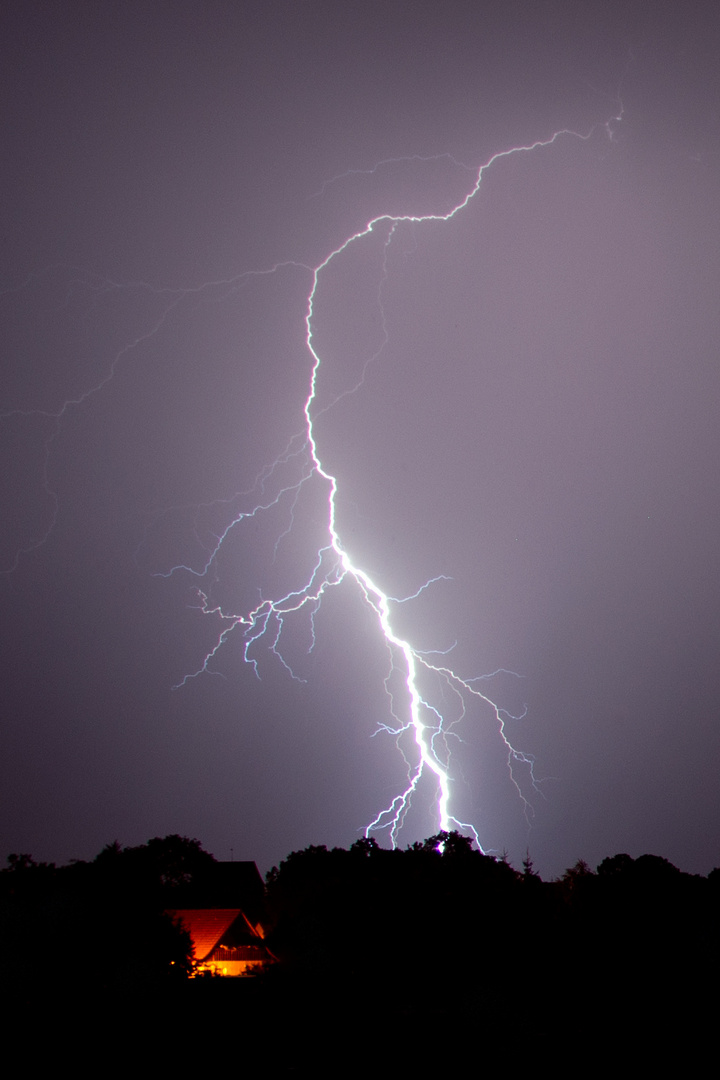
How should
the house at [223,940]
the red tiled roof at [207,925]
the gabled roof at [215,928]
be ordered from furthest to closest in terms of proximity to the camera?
the gabled roof at [215,928] < the red tiled roof at [207,925] < the house at [223,940]

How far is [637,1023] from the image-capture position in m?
12.9

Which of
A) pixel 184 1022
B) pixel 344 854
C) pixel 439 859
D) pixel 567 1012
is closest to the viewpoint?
pixel 184 1022

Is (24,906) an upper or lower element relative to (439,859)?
lower

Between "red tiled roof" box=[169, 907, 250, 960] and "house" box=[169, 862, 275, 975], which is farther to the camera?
"red tiled roof" box=[169, 907, 250, 960]

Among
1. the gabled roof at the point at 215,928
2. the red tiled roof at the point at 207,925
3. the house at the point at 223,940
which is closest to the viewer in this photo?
the house at the point at 223,940

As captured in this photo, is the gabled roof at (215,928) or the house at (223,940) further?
the gabled roof at (215,928)

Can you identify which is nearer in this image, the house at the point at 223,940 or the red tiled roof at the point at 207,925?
the house at the point at 223,940

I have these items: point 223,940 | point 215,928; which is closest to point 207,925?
point 215,928

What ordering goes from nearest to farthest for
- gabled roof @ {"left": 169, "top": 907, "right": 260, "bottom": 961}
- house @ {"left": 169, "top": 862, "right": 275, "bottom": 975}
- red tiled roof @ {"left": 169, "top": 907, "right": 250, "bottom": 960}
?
1. house @ {"left": 169, "top": 862, "right": 275, "bottom": 975}
2. red tiled roof @ {"left": 169, "top": 907, "right": 250, "bottom": 960}
3. gabled roof @ {"left": 169, "top": 907, "right": 260, "bottom": 961}

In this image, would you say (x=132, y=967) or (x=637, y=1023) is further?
(x=132, y=967)

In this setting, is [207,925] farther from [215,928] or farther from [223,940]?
[223,940]

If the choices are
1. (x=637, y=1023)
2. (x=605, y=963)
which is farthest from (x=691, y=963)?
(x=637, y=1023)

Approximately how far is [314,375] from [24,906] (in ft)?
46.1

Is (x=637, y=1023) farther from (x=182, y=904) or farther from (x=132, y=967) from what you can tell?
(x=182, y=904)
